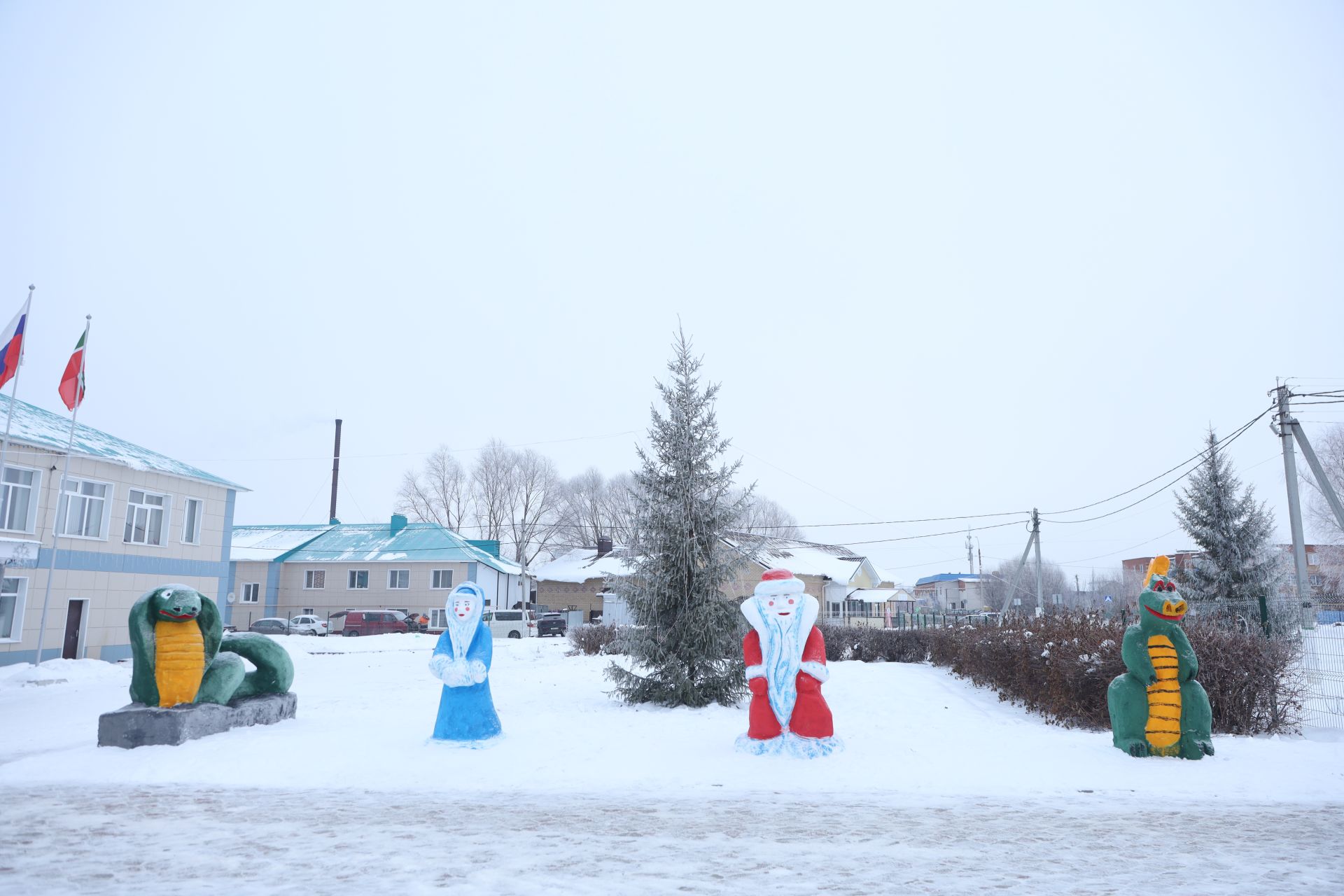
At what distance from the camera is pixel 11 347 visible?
15.8 meters

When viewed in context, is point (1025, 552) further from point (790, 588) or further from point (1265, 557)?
point (790, 588)

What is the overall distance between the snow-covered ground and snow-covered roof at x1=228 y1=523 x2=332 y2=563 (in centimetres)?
3274

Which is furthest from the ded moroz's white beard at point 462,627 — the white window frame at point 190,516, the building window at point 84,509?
the white window frame at point 190,516

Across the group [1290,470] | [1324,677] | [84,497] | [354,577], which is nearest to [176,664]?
[84,497]

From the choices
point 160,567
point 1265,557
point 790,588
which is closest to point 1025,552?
point 1265,557

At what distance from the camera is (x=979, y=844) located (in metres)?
5.61

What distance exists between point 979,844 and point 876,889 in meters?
1.40

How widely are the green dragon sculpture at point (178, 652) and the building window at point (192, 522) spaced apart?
1606cm

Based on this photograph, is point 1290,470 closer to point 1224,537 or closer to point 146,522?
point 1224,537

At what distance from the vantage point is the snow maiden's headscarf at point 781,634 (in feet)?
28.4

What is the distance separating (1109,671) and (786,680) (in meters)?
4.88

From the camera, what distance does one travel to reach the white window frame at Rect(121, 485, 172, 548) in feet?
70.9

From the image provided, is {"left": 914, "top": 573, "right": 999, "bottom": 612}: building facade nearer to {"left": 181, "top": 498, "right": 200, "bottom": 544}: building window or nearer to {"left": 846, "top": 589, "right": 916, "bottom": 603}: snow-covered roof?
{"left": 846, "top": 589, "right": 916, "bottom": 603}: snow-covered roof

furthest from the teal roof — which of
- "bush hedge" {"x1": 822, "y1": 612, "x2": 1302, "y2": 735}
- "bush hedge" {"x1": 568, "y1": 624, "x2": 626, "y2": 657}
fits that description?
"bush hedge" {"x1": 822, "y1": 612, "x2": 1302, "y2": 735}
